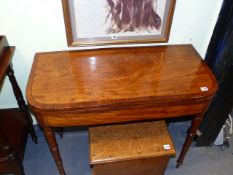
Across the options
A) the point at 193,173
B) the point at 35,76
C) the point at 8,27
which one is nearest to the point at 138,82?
the point at 35,76

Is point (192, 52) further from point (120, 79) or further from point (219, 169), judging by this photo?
point (219, 169)

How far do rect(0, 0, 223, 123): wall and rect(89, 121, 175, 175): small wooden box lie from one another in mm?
568

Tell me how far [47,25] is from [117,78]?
0.51m

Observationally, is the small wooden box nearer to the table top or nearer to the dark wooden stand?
the table top

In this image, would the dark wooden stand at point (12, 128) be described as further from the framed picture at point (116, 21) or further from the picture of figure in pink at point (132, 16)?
the picture of figure in pink at point (132, 16)

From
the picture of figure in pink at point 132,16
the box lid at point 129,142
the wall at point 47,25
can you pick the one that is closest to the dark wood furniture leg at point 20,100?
the wall at point 47,25

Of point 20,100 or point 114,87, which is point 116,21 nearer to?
point 114,87

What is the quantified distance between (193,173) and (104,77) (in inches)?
39.1

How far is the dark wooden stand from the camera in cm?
126

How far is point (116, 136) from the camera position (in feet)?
4.61

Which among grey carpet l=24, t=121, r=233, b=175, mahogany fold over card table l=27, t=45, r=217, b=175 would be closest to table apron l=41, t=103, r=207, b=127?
mahogany fold over card table l=27, t=45, r=217, b=175

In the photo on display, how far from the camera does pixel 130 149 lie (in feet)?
4.39

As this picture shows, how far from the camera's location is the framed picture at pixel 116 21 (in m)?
1.26

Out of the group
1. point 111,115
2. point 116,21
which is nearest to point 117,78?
point 111,115
